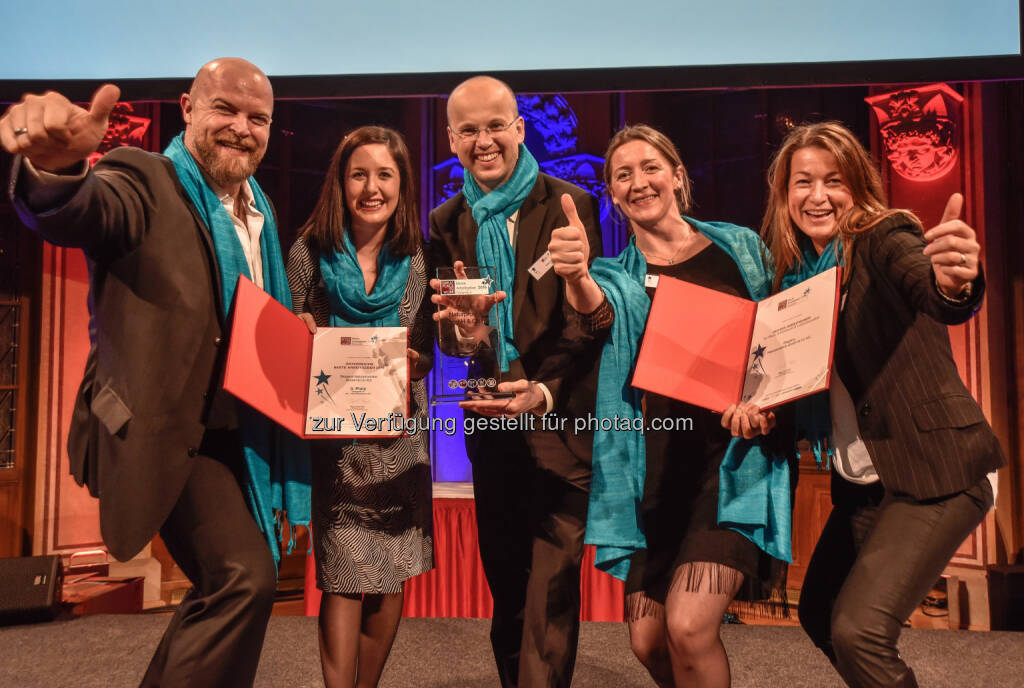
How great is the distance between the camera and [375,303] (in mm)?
2342

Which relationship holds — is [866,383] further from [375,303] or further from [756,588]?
[375,303]

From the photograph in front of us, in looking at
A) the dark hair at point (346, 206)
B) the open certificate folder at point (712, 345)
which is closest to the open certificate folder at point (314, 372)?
the dark hair at point (346, 206)

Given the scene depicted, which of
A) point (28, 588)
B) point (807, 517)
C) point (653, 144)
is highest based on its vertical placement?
point (653, 144)

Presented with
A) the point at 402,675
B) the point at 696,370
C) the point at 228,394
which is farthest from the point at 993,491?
the point at 402,675

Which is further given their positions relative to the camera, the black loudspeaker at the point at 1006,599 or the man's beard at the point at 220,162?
the black loudspeaker at the point at 1006,599

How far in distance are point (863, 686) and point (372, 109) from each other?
3349 mm

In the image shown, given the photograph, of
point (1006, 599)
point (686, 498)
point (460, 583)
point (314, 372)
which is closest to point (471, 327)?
point (314, 372)

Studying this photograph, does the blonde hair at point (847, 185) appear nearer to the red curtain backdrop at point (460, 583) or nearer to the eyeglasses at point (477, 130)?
the eyeglasses at point (477, 130)

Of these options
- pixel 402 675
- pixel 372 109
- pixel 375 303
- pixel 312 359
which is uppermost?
pixel 372 109

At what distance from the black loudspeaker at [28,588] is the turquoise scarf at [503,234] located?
295 centimetres

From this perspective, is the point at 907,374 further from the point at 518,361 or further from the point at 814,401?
the point at 518,361

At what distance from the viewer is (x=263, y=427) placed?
1.99 metres

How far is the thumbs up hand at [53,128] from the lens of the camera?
1.42m

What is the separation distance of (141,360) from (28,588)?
2.95m
